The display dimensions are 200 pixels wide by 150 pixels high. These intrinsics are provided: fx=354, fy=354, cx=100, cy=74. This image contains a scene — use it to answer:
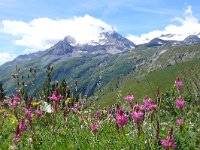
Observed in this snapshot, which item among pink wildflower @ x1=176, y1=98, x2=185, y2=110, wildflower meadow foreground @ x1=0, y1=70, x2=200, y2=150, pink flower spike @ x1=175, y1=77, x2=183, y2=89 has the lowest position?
wildflower meadow foreground @ x1=0, y1=70, x2=200, y2=150

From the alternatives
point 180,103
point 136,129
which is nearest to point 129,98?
point 136,129

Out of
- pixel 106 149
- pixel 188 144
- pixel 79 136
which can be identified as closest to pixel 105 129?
pixel 79 136

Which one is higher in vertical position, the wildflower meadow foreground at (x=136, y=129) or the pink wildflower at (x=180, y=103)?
the pink wildflower at (x=180, y=103)

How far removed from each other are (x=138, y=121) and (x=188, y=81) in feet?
4.27

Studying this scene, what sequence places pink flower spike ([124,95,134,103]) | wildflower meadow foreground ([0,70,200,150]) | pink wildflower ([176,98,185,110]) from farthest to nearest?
pink flower spike ([124,95,134,103]) < pink wildflower ([176,98,185,110]) < wildflower meadow foreground ([0,70,200,150])

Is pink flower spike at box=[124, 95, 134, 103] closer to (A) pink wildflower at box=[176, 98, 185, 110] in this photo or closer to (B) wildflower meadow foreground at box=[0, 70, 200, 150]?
(B) wildflower meadow foreground at box=[0, 70, 200, 150]

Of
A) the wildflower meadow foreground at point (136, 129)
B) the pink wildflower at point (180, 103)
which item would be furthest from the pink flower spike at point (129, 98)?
the pink wildflower at point (180, 103)

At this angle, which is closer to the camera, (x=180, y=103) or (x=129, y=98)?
(x=180, y=103)

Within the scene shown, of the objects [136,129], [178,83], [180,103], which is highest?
[178,83]

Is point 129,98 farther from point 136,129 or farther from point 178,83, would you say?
point 178,83

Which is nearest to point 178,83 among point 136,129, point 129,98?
point 129,98

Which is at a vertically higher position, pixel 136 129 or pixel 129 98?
pixel 129 98

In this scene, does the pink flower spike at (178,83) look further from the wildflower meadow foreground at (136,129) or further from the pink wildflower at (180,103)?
the pink wildflower at (180,103)

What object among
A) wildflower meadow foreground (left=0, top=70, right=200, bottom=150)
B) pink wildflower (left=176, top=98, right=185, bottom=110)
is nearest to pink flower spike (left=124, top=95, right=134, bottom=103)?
wildflower meadow foreground (left=0, top=70, right=200, bottom=150)
